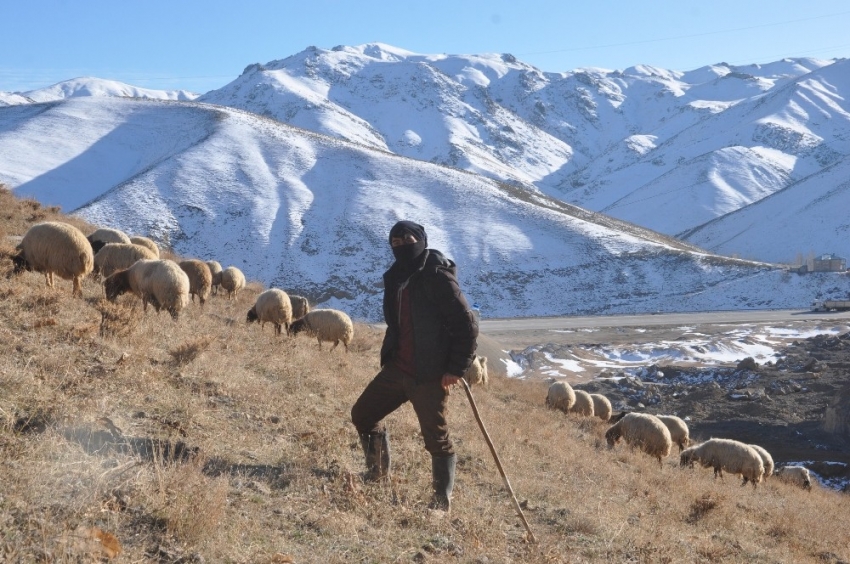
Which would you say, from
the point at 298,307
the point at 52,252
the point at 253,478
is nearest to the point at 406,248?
the point at 253,478

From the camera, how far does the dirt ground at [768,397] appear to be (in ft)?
72.6

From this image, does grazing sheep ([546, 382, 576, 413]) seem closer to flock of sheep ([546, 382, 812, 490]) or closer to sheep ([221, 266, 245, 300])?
flock of sheep ([546, 382, 812, 490])

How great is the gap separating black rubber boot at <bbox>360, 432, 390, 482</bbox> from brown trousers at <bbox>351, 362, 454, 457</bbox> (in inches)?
2.7

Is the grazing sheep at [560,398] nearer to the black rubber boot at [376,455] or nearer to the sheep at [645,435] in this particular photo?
the sheep at [645,435]

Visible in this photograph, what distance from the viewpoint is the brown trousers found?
5.58 metres

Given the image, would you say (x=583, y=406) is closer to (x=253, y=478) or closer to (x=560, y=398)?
(x=560, y=398)

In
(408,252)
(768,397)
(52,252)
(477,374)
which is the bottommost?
(768,397)

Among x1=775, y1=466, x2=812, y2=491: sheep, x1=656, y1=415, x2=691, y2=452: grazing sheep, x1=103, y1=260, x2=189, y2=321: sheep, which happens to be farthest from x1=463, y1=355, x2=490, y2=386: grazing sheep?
x1=103, y1=260, x2=189, y2=321: sheep

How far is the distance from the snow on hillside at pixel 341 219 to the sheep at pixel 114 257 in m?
33.3

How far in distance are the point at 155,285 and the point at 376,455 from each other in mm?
6817

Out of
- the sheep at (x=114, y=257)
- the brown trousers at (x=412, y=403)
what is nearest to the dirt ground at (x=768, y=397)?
the sheep at (x=114, y=257)

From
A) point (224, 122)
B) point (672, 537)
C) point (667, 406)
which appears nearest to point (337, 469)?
point (672, 537)

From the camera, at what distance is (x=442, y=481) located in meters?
5.75

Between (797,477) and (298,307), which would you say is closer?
(797,477)
